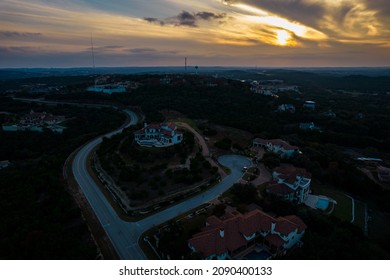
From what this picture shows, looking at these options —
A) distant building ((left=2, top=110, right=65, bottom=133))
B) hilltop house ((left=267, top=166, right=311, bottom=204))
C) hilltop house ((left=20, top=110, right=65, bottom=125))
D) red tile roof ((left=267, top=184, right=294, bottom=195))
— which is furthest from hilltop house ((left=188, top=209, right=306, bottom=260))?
hilltop house ((left=20, top=110, right=65, bottom=125))

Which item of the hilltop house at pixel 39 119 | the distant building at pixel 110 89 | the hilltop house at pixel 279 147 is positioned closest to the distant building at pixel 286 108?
the hilltop house at pixel 279 147

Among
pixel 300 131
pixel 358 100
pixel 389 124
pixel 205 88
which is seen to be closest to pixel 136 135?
pixel 300 131

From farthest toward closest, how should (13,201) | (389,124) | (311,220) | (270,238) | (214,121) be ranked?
(389,124) < (214,121) < (13,201) < (311,220) < (270,238)

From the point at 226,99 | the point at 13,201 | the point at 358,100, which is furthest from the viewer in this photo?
the point at 358,100

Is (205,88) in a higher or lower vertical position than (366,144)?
higher

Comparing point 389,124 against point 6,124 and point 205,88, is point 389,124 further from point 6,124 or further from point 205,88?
point 6,124

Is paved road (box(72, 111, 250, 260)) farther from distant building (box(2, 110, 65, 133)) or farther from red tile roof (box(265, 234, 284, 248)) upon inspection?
distant building (box(2, 110, 65, 133))

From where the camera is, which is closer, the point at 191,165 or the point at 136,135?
the point at 191,165
